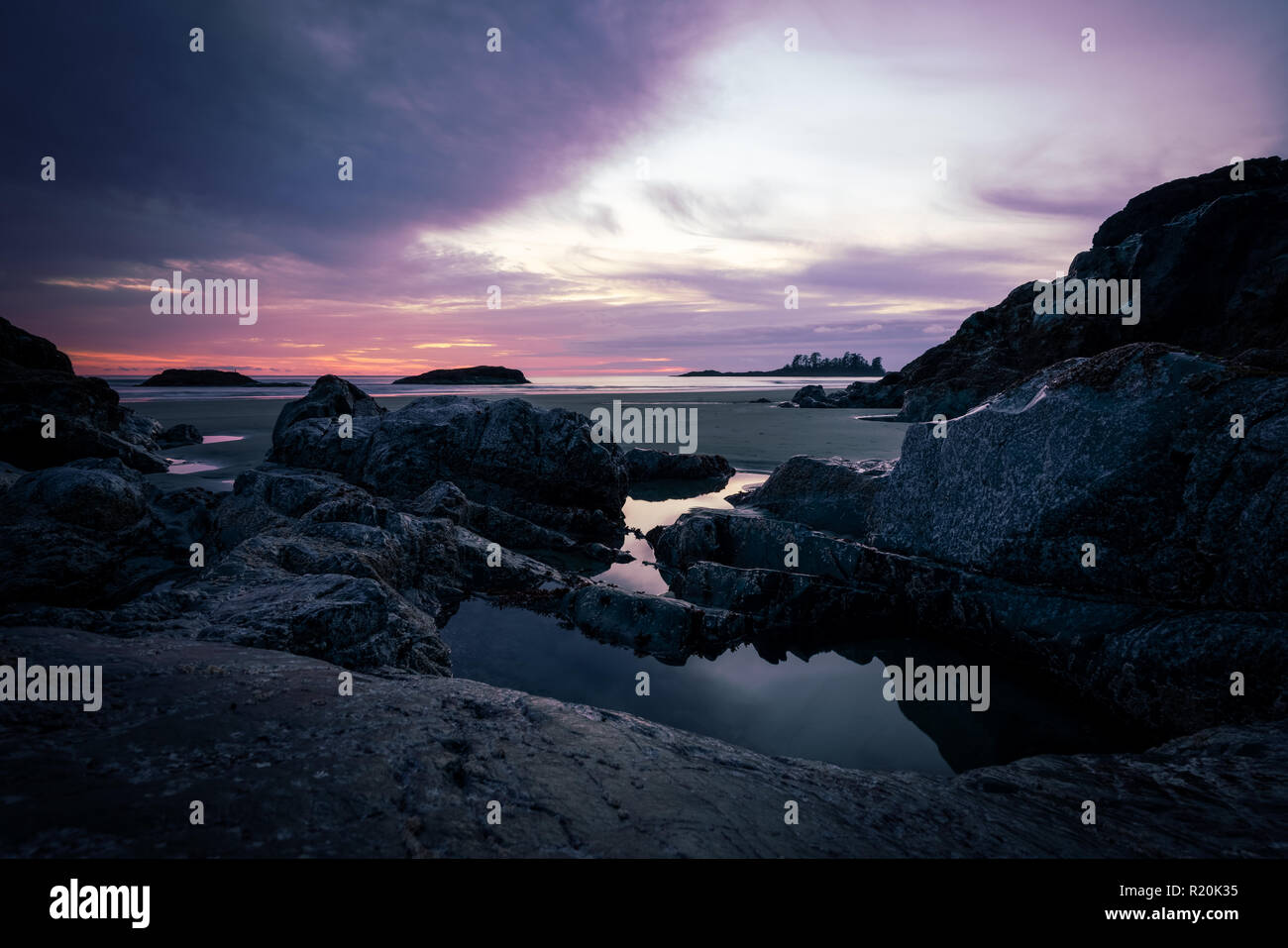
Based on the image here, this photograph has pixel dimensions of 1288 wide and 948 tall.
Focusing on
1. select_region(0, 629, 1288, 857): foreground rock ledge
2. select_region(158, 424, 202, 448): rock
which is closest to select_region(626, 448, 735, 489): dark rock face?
select_region(0, 629, 1288, 857): foreground rock ledge

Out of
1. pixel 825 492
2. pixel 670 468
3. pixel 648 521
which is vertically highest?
pixel 670 468

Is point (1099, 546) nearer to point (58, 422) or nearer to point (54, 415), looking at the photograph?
point (58, 422)

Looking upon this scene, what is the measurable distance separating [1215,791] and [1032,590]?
8.74ft

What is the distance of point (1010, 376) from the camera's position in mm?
30281

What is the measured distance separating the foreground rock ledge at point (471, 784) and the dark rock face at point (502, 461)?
7.94 meters

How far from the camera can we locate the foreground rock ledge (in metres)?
1.98

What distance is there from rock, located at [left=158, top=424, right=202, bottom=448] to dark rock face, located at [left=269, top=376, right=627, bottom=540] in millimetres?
10656

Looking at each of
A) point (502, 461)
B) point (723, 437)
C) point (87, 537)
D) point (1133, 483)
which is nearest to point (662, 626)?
point (1133, 483)

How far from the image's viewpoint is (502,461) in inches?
473

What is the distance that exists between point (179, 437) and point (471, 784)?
2339 cm

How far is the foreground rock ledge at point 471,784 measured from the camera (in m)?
1.98

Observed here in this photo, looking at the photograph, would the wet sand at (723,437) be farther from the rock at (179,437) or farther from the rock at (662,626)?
the rock at (662,626)

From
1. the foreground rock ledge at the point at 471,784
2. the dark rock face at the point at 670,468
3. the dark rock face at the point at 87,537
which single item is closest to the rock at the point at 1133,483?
the foreground rock ledge at the point at 471,784

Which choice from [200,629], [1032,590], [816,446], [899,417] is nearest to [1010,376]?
[899,417]
